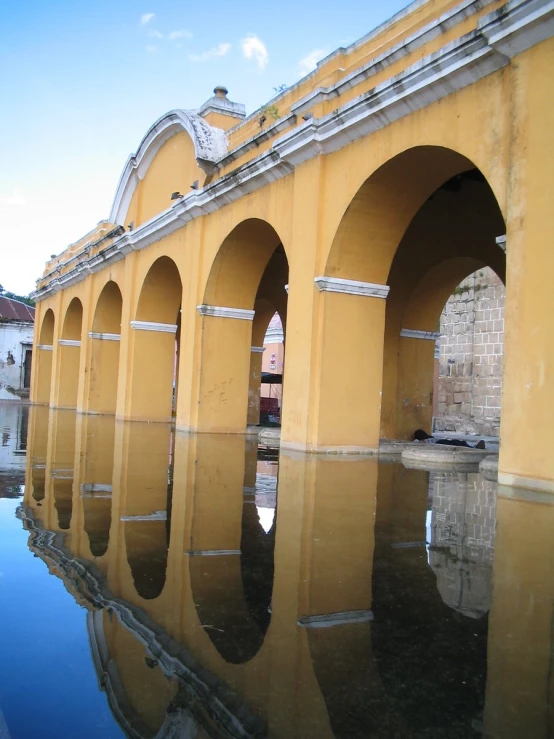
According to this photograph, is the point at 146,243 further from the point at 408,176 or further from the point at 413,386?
the point at 408,176

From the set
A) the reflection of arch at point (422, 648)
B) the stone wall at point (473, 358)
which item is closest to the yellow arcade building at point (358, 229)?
the reflection of arch at point (422, 648)

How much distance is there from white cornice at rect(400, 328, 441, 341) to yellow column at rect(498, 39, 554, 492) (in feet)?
21.3

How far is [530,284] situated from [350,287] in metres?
3.32

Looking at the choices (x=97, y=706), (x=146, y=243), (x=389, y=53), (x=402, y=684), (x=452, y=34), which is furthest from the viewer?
(x=146, y=243)

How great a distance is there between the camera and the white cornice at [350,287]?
28.7ft

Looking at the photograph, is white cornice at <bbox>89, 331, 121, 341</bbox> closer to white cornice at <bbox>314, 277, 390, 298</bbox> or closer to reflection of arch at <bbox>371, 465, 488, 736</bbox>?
white cornice at <bbox>314, 277, 390, 298</bbox>

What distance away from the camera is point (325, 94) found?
8.91 metres

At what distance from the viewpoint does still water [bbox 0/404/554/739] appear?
1.70 meters

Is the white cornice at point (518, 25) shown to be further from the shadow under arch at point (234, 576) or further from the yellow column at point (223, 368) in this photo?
the yellow column at point (223, 368)

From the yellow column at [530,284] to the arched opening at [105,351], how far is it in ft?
45.5

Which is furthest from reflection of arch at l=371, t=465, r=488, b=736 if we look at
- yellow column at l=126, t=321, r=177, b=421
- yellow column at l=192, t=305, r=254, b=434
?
yellow column at l=126, t=321, r=177, b=421

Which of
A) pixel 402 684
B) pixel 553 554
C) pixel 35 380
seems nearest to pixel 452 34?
pixel 553 554

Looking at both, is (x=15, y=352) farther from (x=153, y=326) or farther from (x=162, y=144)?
(x=162, y=144)

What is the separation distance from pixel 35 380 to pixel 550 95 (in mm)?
24135
